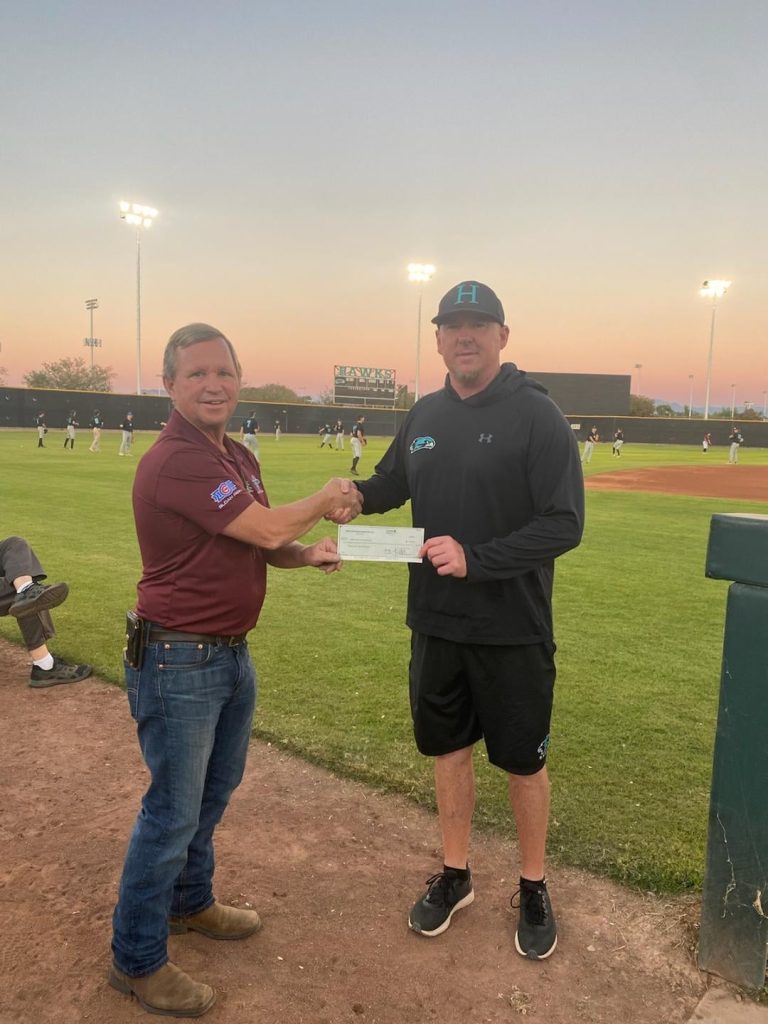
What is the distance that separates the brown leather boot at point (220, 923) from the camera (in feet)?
8.95

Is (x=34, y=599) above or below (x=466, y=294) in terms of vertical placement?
below

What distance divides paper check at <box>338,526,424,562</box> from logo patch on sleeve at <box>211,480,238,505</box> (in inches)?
20.6

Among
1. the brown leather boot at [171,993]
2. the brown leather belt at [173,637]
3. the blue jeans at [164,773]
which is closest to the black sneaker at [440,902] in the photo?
the brown leather boot at [171,993]

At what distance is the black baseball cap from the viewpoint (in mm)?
2756

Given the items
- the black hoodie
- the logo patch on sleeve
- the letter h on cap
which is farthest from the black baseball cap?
the logo patch on sleeve

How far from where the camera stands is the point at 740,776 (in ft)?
8.03

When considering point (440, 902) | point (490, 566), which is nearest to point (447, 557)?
point (490, 566)

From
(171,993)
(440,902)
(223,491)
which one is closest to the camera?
(223,491)

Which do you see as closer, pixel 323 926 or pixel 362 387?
pixel 323 926

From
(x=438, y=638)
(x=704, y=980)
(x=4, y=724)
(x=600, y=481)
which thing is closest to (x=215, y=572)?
(x=438, y=638)

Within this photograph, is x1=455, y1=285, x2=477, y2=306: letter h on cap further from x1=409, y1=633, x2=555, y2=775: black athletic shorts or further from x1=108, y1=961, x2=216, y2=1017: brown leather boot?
x1=108, y1=961, x2=216, y2=1017: brown leather boot

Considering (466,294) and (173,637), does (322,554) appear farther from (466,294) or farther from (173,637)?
(466,294)

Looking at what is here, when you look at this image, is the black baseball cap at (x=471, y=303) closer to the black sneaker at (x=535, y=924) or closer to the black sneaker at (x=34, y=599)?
the black sneaker at (x=535, y=924)

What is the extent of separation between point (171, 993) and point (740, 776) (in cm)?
197
